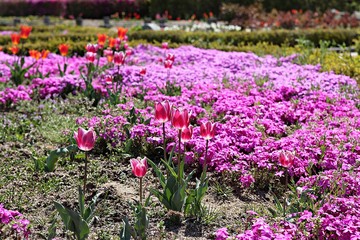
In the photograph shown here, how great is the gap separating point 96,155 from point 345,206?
270 centimetres

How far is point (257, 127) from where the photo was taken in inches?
249

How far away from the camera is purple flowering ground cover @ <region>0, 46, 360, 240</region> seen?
4.36m

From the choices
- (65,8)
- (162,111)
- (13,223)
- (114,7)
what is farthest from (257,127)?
(65,8)

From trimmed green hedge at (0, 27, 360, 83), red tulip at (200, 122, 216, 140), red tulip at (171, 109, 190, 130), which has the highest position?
red tulip at (171, 109, 190, 130)

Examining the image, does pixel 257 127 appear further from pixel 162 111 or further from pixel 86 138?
pixel 86 138

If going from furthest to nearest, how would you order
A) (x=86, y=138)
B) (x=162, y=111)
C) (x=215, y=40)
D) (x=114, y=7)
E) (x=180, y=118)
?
(x=114, y=7), (x=215, y=40), (x=162, y=111), (x=180, y=118), (x=86, y=138)

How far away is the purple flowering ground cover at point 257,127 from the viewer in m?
4.36

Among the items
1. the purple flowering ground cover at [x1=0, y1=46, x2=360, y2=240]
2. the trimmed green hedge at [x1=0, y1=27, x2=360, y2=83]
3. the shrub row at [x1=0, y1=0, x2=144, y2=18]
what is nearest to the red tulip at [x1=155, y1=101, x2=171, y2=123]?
the purple flowering ground cover at [x1=0, y1=46, x2=360, y2=240]

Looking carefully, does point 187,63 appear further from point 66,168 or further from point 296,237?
point 296,237

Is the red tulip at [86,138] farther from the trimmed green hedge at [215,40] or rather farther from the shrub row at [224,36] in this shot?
the shrub row at [224,36]

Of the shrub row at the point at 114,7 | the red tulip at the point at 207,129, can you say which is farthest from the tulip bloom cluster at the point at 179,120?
the shrub row at the point at 114,7

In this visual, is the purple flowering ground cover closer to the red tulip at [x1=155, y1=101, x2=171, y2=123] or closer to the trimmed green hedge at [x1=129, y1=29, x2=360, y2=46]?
the red tulip at [x1=155, y1=101, x2=171, y2=123]

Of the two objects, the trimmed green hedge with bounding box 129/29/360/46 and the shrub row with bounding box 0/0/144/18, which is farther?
the shrub row with bounding box 0/0/144/18

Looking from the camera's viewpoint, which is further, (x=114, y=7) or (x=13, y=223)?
(x=114, y=7)
